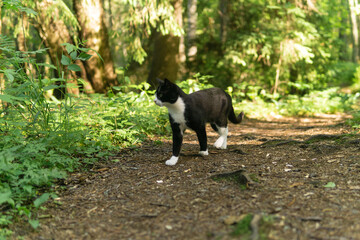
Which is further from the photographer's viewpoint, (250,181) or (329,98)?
(329,98)

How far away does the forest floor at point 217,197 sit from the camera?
2.27 metres

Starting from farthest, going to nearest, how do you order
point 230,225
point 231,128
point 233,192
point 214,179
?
point 231,128, point 214,179, point 233,192, point 230,225

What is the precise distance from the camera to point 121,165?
4027 mm

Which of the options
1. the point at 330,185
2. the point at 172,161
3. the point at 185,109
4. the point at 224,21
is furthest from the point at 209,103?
the point at 224,21

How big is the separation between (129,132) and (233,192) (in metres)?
2.45

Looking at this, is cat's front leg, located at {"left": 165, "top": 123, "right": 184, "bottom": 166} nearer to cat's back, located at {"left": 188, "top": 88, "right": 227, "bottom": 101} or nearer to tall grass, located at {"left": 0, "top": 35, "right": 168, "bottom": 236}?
cat's back, located at {"left": 188, "top": 88, "right": 227, "bottom": 101}

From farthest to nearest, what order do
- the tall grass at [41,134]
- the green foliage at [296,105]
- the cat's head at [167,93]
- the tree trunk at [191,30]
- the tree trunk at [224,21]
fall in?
the tree trunk at [224,21]
the green foliage at [296,105]
the tree trunk at [191,30]
the cat's head at [167,93]
the tall grass at [41,134]

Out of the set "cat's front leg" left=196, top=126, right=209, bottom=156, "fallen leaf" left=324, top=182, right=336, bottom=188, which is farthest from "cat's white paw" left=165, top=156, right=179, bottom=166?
"fallen leaf" left=324, top=182, right=336, bottom=188

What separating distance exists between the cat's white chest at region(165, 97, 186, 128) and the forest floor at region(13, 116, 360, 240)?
0.56 m

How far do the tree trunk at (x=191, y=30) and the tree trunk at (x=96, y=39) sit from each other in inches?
112

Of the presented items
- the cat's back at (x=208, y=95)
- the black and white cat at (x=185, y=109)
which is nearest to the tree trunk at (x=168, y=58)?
the cat's back at (x=208, y=95)

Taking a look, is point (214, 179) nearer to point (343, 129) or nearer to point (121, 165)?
point (121, 165)

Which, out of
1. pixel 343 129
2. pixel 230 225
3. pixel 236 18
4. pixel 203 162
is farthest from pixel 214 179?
pixel 236 18

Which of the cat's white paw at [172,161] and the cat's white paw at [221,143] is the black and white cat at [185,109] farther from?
the cat's white paw at [221,143]
